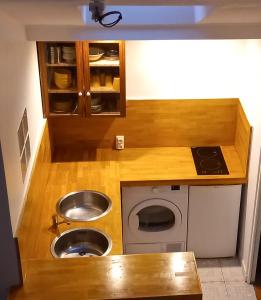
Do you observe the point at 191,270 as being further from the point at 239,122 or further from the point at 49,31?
the point at 239,122

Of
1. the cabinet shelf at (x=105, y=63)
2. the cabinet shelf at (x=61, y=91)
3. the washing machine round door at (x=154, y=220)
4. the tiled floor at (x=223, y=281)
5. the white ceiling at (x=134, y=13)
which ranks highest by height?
the white ceiling at (x=134, y=13)

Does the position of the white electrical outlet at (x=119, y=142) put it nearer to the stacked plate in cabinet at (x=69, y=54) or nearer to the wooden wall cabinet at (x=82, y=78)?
the wooden wall cabinet at (x=82, y=78)

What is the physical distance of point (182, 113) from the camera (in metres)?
→ 4.23

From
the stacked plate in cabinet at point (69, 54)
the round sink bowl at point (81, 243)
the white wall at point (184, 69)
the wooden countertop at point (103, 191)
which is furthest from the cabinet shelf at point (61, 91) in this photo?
the round sink bowl at point (81, 243)

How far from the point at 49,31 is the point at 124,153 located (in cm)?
157

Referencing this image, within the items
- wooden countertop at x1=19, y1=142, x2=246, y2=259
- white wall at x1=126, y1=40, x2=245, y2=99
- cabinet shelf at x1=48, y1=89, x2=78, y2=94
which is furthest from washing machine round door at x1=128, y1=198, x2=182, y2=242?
cabinet shelf at x1=48, y1=89, x2=78, y2=94

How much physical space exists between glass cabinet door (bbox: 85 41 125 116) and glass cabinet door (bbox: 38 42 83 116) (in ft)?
0.31

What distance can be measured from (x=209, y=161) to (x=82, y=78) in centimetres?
128

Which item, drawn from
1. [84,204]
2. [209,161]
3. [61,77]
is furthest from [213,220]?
[61,77]

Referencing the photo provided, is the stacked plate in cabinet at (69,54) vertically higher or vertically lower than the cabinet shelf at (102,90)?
higher

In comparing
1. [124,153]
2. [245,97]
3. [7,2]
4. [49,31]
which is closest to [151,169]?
[124,153]

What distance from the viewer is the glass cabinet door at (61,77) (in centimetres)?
366

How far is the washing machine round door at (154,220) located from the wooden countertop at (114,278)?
1.64 meters

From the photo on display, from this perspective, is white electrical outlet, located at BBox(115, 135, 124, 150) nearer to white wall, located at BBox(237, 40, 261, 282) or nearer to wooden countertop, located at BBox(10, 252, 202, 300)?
white wall, located at BBox(237, 40, 261, 282)
